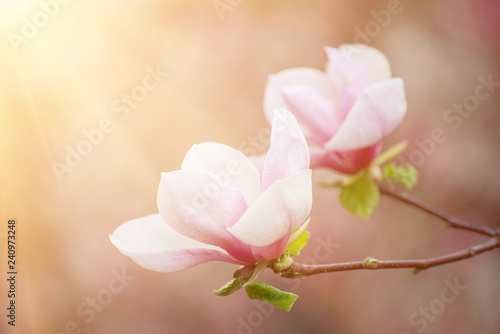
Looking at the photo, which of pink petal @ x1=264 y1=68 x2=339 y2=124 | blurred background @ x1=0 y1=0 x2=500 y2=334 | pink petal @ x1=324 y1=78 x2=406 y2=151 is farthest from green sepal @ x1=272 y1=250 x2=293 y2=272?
blurred background @ x1=0 y1=0 x2=500 y2=334

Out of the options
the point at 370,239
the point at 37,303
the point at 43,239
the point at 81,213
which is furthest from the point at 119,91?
the point at 370,239

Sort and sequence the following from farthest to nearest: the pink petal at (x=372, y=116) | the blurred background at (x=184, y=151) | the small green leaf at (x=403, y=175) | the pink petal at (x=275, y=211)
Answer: the blurred background at (x=184, y=151) → the small green leaf at (x=403, y=175) → the pink petal at (x=372, y=116) → the pink petal at (x=275, y=211)

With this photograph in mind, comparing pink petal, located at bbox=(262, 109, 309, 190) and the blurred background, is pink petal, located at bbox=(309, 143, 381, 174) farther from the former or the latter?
the blurred background

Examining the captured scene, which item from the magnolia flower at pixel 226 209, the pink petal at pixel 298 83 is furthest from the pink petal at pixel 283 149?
the pink petal at pixel 298 83

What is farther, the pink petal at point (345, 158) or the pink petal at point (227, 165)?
the pink petal at point (345, 158)

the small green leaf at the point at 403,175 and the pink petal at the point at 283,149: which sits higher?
the pink petal at the point at 283,149

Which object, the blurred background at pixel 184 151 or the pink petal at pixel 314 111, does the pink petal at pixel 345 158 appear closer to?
the pink petal at pixel 314 111

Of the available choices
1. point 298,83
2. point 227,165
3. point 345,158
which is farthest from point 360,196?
point 227,165

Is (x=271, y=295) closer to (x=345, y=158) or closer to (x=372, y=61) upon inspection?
(x=345, y=158)
